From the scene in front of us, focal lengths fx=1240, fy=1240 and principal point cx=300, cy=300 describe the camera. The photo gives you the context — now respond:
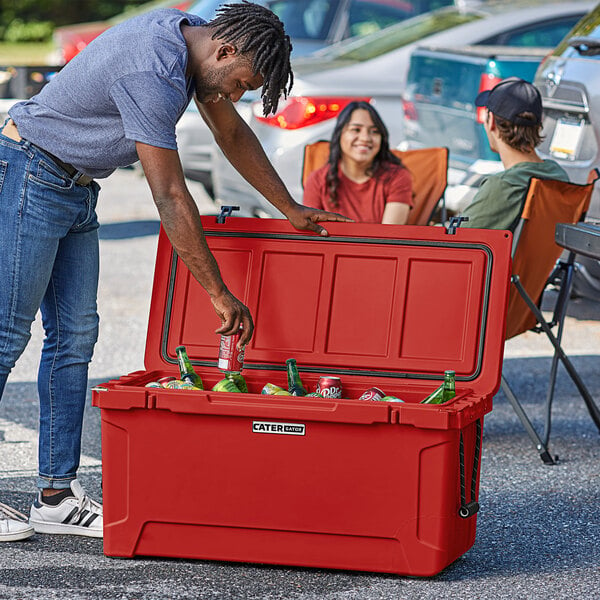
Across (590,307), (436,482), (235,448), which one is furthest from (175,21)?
(590,307)

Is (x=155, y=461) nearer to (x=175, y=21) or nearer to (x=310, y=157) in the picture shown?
(x=175, y=21)

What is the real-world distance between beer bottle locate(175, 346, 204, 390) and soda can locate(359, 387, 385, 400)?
559 mm

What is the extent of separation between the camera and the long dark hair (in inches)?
244

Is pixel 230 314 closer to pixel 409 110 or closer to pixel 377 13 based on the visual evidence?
pixel 409 110

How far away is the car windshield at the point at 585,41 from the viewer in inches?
236

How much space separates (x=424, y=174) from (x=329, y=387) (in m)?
2.75

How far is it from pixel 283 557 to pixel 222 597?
254 mm

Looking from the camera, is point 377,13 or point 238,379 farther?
point 377,13

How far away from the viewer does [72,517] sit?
414 cm

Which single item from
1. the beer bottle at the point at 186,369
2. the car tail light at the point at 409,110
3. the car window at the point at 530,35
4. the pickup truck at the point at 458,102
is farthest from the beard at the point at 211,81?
the car window at the point at 530,35

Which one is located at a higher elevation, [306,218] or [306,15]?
[306,15]

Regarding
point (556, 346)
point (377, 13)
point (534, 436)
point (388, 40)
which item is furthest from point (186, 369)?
point (377, 13)

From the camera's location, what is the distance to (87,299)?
162 inches

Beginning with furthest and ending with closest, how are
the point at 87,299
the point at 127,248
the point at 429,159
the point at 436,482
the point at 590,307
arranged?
the point at 127,248 < the point at 590,307 < the point at 429,159 < the point at 87,299 < the point at 436,482
